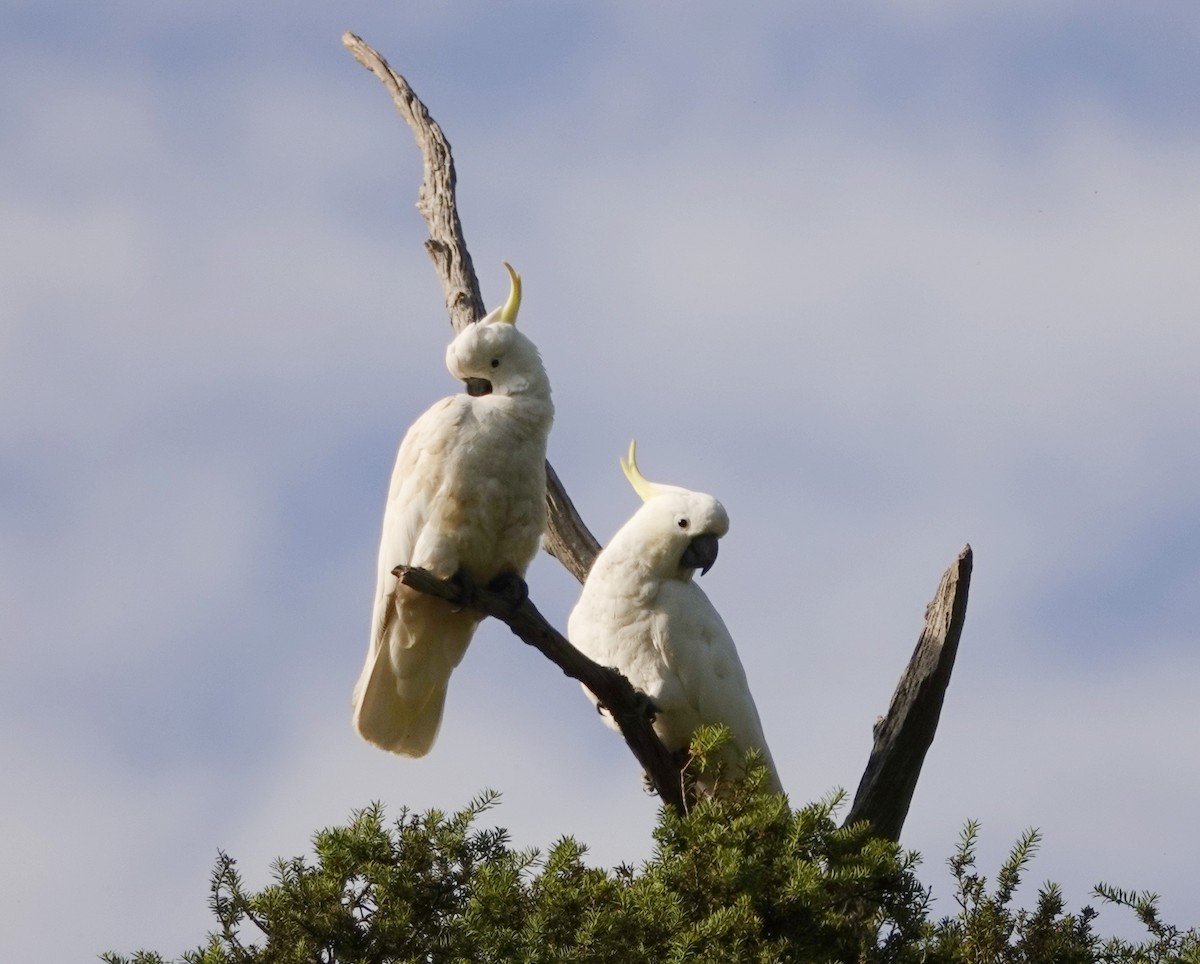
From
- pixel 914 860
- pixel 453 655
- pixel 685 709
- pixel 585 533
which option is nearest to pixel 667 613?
pixel 685 709

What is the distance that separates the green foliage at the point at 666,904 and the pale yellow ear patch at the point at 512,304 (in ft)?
6.16

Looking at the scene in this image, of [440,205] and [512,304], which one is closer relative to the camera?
[512,304]

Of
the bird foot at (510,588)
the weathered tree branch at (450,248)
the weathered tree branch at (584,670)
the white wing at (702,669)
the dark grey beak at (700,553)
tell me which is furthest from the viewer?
the weathered tree branch at (450,248)

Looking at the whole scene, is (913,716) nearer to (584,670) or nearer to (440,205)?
(584,670)

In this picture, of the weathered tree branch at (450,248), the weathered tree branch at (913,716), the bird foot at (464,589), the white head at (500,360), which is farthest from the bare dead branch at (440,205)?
the weathered tree branch at (913,716)

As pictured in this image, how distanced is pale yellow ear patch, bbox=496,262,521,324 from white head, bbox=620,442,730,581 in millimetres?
826

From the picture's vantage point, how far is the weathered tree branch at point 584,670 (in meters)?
4.29

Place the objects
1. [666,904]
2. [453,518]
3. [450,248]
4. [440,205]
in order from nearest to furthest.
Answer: [666,904], [453,518], [450,248], [440,205]

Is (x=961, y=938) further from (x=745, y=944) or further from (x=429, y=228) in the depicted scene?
(x=429, y=228)

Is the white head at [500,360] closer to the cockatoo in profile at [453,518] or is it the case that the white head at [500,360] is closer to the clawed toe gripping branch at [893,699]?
the cockatoo in profile at [453,518]

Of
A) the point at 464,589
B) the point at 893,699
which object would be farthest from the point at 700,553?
the point at 464,589

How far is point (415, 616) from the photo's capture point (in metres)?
4.64

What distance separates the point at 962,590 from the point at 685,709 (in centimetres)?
98

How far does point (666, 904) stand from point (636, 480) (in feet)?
7.73
